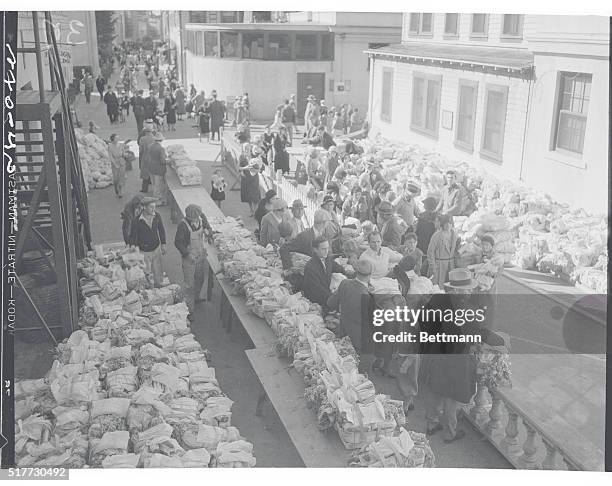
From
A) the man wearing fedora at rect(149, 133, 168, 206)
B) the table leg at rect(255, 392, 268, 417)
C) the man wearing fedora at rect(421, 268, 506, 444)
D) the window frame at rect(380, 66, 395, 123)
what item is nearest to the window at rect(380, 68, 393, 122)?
the window frame at rect(380, 66, 395, 123)

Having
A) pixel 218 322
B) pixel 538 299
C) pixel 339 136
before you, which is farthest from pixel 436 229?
Result: pixel 339 136

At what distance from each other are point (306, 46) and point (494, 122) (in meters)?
3.38

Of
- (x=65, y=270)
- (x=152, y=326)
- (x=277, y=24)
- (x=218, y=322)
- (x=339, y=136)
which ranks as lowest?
(x=218, y=322)

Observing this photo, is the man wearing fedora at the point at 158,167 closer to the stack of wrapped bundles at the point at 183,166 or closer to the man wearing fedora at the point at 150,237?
the stack of wrapped bundles at the point at 183,166

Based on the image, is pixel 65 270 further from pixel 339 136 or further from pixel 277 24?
pixel 339 136

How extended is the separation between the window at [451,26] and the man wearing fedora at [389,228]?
7.67ft

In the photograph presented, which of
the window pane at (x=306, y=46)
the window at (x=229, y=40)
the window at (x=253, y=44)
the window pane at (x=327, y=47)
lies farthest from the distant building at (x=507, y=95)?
the window at (x=229, y=40)

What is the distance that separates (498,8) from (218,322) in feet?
15.1

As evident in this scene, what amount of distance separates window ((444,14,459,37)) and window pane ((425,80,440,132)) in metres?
1.73

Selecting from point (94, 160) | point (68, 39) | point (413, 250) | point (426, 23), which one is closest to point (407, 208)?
point (413, 250)

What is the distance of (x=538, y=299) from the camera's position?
8320 millimetres

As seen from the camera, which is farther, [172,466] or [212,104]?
[212,104]

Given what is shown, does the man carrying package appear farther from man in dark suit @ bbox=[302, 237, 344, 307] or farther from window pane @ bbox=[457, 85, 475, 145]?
window pane @ bbox=[457, 85, 475, 145]

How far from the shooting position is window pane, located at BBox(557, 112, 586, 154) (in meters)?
8.84
